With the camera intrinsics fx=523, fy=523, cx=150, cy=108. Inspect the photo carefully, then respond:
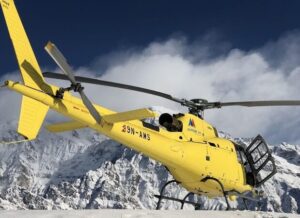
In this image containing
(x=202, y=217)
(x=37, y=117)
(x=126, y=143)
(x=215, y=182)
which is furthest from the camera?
(x=215, y=182)

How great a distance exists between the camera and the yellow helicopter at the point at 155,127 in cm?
1556

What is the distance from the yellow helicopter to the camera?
1556 centimetres

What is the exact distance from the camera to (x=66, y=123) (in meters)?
19.8

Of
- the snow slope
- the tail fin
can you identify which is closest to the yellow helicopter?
the tail fin

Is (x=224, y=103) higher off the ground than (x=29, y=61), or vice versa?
(x=224, y=103)

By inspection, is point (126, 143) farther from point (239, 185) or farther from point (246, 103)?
point (239, 185)

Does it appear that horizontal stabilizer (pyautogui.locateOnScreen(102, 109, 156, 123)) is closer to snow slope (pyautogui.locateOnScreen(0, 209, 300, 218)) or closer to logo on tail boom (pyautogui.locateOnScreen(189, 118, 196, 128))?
snow slope (pyautogui.locateOnScreen(0, 209, 300, 218))

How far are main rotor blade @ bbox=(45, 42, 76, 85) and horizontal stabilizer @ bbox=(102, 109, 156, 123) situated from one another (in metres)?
2.01

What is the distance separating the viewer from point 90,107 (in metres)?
16.5

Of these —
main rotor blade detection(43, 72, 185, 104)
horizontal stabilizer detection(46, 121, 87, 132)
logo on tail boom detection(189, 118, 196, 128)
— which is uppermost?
logo on tail boom detection(189, 118, 196, 128)

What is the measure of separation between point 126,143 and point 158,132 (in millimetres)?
1667

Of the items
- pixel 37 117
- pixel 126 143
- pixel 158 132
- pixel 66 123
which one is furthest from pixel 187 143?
pixel 37 117

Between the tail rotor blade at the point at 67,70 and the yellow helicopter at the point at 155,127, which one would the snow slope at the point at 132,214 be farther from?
the tail rotor blade at the point at 67,70

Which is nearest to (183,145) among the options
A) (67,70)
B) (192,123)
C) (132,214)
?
(192,123)
